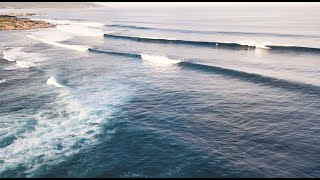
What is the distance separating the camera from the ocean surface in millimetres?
21969

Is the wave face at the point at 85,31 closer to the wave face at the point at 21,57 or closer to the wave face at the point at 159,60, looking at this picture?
the wave face at the point at 21,57

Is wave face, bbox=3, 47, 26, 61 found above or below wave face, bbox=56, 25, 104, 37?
below

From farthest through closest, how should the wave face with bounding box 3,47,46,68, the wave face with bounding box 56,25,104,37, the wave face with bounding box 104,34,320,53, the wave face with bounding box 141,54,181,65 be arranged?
the wave face with bounding box 56,25,104,37
the wave face with bounding box 104,34,320,53
the wave face with bounding box 141,54,181,65
the wave face with bounding box 3,47,46,68

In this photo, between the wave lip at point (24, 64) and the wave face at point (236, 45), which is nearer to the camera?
the wave lip at point (24, 64)

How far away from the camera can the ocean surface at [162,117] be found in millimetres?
21969

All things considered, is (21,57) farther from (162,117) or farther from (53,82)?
(162,117)

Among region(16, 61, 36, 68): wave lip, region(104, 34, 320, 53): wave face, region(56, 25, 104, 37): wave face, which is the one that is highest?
region(56, 25, 104, 37): wave face

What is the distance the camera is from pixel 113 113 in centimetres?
3231

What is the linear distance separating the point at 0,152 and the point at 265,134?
20.8 m

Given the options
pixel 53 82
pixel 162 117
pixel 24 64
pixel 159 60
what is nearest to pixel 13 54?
pixel 24 64

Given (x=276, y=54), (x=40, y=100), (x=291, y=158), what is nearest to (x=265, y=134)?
(x=291, y=158)

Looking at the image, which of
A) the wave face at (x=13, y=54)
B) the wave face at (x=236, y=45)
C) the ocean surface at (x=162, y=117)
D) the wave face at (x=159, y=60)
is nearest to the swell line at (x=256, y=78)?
the ocean surface at (x=162, y=117)

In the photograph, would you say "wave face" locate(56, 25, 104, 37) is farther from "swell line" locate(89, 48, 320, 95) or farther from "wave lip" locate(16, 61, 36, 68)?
"swell line" locate(89, 48, 320, 95)

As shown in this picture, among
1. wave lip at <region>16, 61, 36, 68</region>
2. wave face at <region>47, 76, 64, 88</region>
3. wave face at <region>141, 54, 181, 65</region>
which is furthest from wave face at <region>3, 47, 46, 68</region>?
wave face at <region>141, 54, 181, 65</region>
